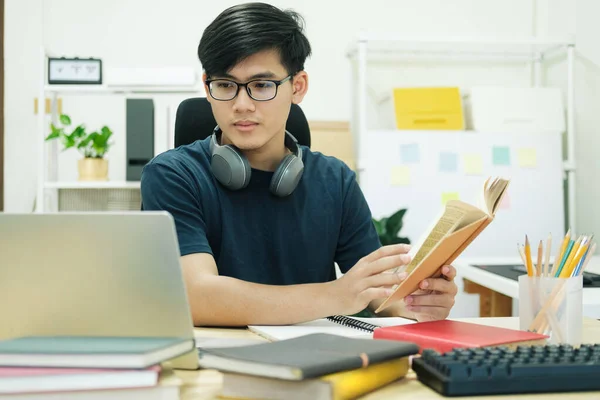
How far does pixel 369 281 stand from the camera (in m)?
0.97

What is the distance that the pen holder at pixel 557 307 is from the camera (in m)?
0.84

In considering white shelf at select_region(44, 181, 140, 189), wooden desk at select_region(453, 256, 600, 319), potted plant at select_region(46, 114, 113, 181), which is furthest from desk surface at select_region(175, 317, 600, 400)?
potted plant at select_region(46, 114, 113, 181)

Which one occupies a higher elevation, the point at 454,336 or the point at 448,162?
the point at 448,162


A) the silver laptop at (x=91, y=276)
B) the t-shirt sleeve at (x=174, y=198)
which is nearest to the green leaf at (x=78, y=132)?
the t-shirt sleeve at (x=174, y=198)

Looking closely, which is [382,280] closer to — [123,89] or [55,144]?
[123,89]

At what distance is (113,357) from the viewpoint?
22.6 inches

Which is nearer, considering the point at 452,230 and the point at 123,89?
the point at 452,230

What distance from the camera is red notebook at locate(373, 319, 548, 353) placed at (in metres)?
0.77

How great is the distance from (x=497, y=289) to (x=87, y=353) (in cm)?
139

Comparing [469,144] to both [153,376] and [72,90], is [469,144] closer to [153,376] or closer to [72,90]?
[72,90]

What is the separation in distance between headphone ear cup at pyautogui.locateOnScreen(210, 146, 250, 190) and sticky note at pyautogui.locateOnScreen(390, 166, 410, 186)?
179 centimetres

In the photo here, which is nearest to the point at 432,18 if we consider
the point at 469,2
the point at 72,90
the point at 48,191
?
the point at 469,2

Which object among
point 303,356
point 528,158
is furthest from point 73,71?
point 303,356

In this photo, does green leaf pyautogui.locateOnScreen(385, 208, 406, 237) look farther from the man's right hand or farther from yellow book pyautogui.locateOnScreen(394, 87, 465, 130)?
the man's right hand
